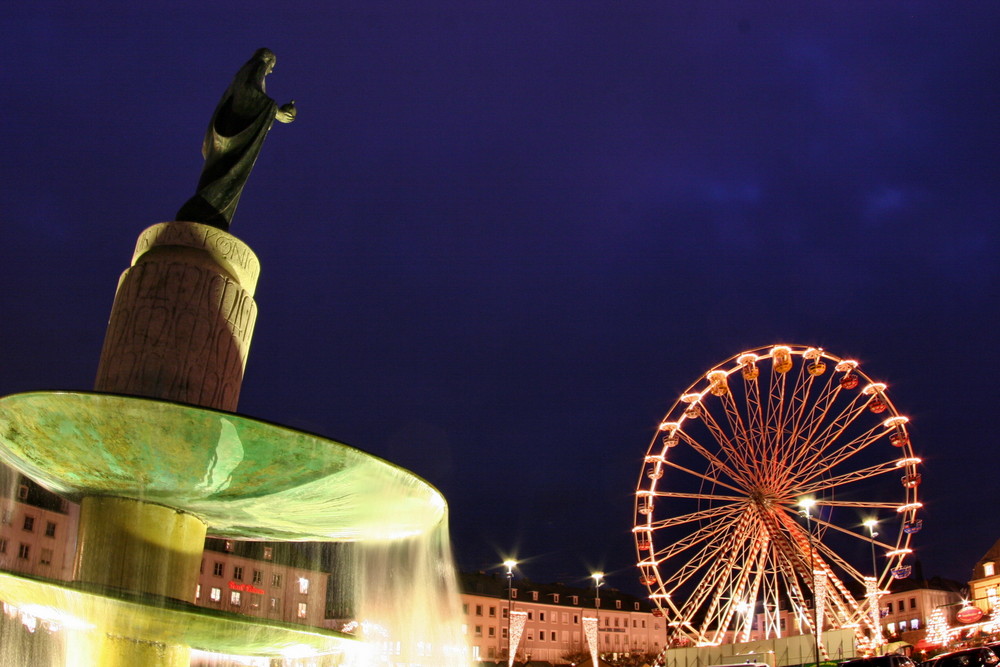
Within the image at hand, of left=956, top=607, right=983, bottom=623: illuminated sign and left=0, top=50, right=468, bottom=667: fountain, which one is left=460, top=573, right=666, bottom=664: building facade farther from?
left=0, top=50, right=468, bottom=667: fountain

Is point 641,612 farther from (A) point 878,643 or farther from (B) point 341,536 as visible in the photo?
(B) point 341,536

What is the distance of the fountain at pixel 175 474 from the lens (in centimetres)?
858

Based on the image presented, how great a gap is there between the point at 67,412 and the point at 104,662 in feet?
8.95

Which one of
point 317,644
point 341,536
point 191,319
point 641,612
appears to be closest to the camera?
point 317,644

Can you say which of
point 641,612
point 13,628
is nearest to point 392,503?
point 13,628

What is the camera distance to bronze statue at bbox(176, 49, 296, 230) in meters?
13.0

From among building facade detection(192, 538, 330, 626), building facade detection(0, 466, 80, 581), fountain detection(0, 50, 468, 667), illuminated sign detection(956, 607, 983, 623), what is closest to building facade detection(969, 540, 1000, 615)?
illuminated sign detection(956, 607, 983, 623)

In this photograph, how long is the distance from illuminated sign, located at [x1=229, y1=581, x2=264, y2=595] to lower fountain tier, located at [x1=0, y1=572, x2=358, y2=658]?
5884 centimetres

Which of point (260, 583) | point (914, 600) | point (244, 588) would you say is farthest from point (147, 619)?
point (914, 600)

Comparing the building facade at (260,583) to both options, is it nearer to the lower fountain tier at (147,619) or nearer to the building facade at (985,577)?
the building facade at (985,577)

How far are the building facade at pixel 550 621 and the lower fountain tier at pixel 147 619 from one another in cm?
7532

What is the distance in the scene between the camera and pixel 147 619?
28.3 feet

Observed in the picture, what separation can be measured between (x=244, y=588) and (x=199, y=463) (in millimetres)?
61842

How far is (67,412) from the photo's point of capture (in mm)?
8539
